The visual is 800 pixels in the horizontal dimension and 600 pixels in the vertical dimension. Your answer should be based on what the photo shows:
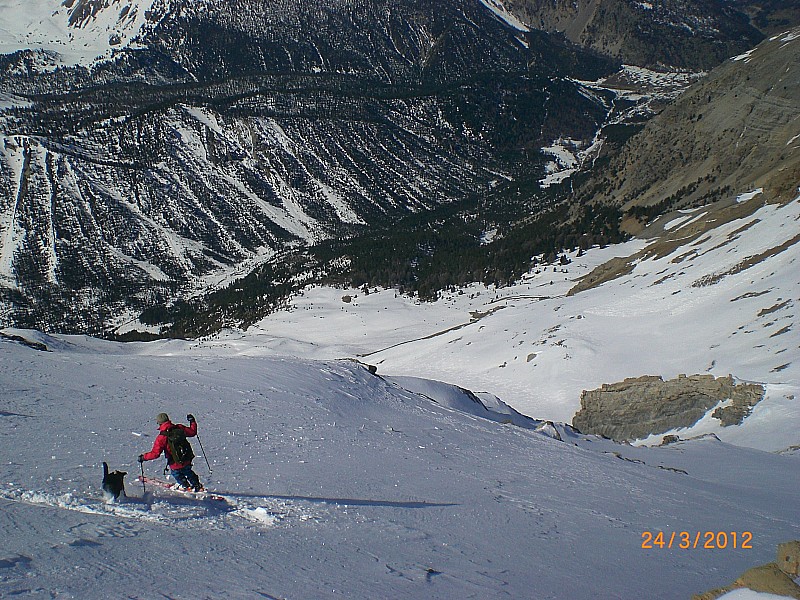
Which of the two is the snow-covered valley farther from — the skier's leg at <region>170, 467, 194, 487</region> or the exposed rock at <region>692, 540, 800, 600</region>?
the exposed rock at <region>692, 540, 800, 600</region>

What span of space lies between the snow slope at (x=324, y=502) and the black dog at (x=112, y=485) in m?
0.18

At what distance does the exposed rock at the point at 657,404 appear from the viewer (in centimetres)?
2431

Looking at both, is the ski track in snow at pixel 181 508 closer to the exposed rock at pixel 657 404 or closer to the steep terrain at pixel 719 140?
the exposed rock at pixel 657 404

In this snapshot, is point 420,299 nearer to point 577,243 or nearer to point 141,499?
point 577,243

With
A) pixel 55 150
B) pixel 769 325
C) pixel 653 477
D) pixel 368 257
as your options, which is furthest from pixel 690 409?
pixel 55 150

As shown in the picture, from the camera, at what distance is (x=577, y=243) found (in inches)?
3206

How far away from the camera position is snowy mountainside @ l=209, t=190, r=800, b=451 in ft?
84.3

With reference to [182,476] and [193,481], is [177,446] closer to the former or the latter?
[182,476]

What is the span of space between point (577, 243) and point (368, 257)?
4531 cm

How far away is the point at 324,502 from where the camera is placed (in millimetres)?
9305
